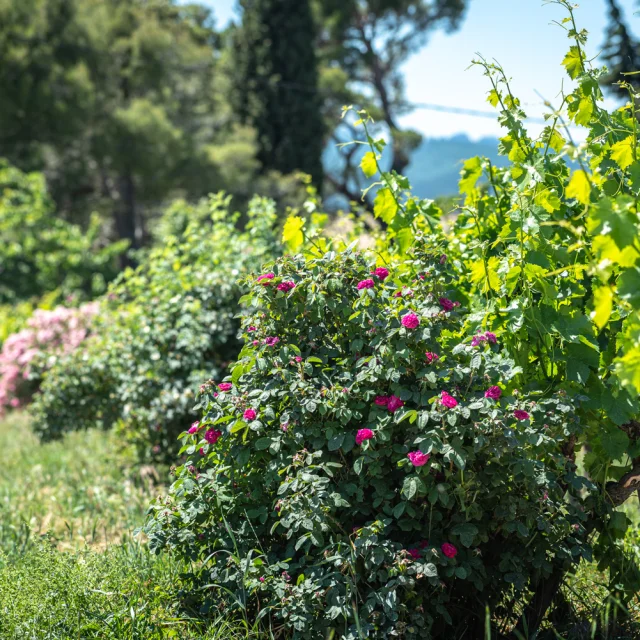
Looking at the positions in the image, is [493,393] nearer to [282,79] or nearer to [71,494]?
[71,494]

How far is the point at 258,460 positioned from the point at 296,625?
525 mm

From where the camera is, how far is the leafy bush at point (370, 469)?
76.1 inches

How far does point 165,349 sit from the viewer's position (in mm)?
3979

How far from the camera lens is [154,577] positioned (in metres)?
2.53

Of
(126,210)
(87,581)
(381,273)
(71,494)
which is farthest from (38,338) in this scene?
(126,210)

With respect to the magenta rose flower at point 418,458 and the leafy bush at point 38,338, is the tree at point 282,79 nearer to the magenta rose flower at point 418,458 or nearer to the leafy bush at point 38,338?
the leafy bush at point 38,338

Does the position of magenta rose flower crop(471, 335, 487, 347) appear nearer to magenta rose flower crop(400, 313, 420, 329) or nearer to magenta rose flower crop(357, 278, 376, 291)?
magenta rose flower crop(400, 313, 420, 329)

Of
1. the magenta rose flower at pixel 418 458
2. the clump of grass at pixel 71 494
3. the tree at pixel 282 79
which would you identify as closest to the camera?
the magenta rose flower at pixel 418 458

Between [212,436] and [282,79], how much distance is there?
1856cm

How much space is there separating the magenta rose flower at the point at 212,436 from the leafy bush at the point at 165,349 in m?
1.47

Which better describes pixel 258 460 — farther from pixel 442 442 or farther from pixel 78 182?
pixel 78 182

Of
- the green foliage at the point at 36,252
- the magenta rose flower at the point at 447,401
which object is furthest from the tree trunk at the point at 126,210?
the magenta rose flower at the point at 447,401

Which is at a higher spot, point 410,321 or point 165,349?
point 165,349

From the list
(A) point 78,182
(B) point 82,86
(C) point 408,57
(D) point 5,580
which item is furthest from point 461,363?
(C) point 408,57
